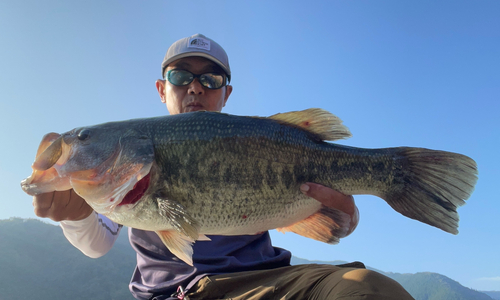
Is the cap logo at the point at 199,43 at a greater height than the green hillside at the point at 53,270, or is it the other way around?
the cap logo at the point at 199,43

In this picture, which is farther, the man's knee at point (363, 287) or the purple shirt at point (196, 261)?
the purple shirt at point (196, 261)

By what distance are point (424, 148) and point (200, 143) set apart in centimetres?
210

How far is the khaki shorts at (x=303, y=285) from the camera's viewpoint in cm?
170

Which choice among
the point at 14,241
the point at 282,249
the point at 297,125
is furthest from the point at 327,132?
the point at 14,241

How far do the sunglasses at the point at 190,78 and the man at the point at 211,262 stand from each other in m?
0.01

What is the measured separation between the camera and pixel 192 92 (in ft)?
11.8

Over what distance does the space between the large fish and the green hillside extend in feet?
72.8

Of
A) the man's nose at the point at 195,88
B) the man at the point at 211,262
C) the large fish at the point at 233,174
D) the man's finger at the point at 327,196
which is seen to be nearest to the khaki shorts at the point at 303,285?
the man at the point at 211,262

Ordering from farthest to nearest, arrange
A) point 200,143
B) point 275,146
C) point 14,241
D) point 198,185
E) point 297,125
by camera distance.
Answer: point 14,241 < point 297,125 < point 275,146 < point 200,143 < point 198,185

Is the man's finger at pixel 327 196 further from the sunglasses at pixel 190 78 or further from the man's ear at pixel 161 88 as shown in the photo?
the man's ear at pixel 161 88

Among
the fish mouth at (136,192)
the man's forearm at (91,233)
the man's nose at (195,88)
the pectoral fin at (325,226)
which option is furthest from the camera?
the man's nose at (195,88)

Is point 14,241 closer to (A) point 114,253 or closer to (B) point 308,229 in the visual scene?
(A) point 114,253

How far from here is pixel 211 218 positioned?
2043 mm

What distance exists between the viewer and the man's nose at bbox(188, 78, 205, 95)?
3.60 m
